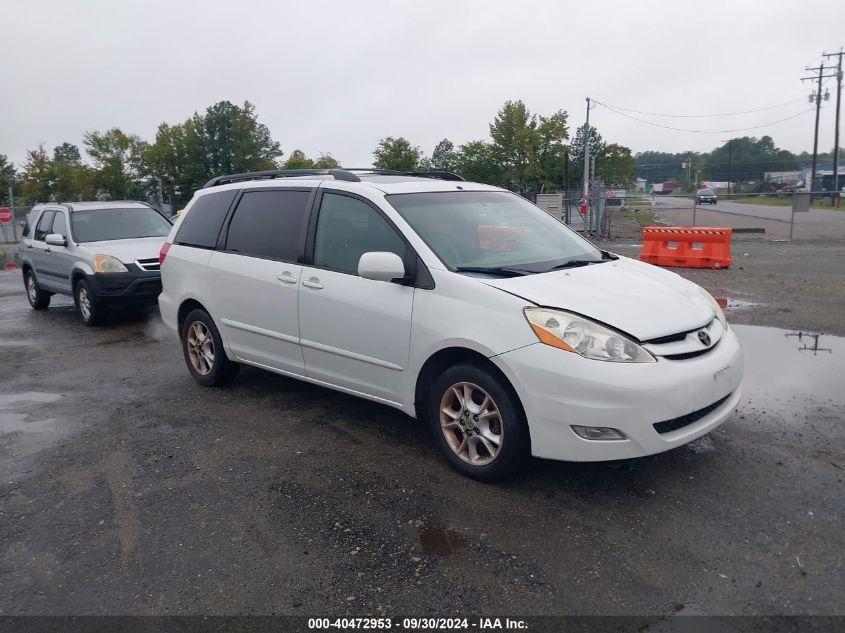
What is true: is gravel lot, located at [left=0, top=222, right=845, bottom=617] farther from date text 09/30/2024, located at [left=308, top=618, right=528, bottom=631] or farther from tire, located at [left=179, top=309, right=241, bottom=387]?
tire, located at [left=179, top=309, right=241, bottom=387]

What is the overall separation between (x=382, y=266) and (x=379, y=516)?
1.53 metres

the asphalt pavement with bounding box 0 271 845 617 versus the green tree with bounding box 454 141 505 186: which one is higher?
the green tree with bounding box 454 141 505 186

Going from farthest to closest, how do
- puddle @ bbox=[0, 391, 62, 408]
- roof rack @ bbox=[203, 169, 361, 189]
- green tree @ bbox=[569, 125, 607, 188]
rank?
green tree @ bbox=[569, 125, 607, 188], puddle @ bbox=[0, 391, 62, 408], roof rack @ bbox=[203, 169, 361, 189]

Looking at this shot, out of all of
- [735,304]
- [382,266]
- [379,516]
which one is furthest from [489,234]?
[735,304]

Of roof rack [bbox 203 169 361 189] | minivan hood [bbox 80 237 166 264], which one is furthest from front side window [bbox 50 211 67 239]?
roof rack [bbox 203 169 361 189]

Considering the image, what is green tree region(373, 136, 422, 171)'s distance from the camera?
3638 cm

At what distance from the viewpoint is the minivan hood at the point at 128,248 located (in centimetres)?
1005

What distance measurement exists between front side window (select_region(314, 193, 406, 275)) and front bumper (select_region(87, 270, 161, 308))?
5.61m

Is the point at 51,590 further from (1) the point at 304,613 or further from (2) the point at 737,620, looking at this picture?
(2) the point at 737,620

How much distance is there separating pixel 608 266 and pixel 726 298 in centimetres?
629

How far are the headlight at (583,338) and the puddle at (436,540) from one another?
1.15 m

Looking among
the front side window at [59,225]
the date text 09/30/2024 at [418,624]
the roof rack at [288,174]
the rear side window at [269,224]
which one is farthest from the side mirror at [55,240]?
the date text 09/30/2024 at [418,624]

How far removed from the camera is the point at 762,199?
203 feet

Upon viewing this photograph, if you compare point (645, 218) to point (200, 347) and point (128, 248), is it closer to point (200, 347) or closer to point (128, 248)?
point (128, 248)
